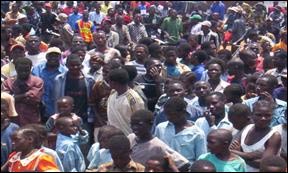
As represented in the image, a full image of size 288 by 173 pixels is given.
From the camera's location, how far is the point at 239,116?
5.69 metres

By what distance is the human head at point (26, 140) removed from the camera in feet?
16.4

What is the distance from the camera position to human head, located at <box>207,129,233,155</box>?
497cm

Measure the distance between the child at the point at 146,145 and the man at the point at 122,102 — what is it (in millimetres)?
1022

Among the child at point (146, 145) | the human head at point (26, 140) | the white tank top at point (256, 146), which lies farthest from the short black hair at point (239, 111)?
the human head at point (26, 140)

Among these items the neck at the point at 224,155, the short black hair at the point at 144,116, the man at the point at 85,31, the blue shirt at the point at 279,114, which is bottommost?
the man at the point at 85,31

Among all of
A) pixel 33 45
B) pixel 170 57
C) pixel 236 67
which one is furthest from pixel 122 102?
→ pixel 33 45

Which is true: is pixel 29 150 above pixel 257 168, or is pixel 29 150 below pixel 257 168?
above

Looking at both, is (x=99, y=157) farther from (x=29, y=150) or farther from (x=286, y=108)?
(x=286, y=108)

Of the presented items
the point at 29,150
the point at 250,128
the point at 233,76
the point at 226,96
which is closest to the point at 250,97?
the point at 226,96

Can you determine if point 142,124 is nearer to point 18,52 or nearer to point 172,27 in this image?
point 18,52

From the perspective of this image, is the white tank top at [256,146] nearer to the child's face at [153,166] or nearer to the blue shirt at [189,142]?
the blue shirt at [189,142]

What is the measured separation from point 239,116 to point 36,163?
1.87 metres

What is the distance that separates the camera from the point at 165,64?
8.52m

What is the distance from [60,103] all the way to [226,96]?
1.68m
